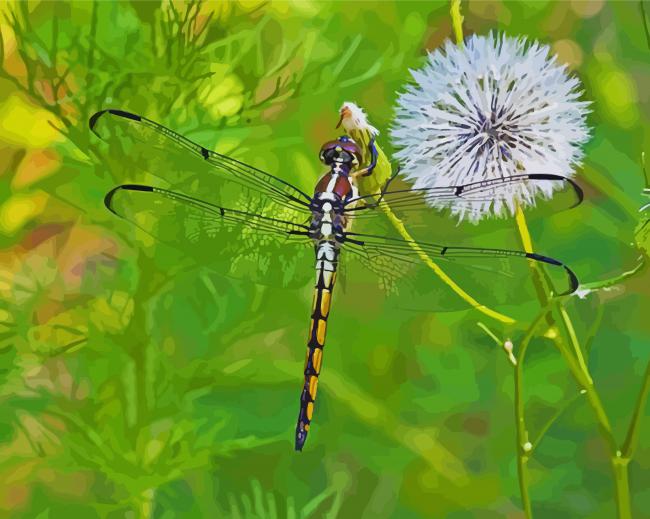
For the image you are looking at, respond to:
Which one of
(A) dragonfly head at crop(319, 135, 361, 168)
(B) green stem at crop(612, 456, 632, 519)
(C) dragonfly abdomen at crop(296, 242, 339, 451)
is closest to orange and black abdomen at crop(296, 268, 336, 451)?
(C) dragonfly abdomen at crop(296, 242, 339, 451)

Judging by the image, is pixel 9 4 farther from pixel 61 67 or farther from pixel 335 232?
pixel 335 232

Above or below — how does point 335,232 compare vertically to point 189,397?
above

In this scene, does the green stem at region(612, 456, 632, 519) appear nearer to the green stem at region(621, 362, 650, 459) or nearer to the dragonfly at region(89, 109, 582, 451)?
the green stem at region(621, 362, 650, 459)

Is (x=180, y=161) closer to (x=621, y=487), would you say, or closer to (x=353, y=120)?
(x=353, y=120)

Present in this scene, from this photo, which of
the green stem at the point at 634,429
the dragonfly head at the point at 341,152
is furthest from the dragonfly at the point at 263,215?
the green stem at the point at 634,429

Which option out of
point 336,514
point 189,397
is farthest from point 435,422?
point 189,397

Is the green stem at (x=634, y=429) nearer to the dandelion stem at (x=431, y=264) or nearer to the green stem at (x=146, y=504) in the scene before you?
the dandelion stem at (x=431, y=264)

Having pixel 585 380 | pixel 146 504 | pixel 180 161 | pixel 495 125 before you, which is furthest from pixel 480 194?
pixel 146 504
